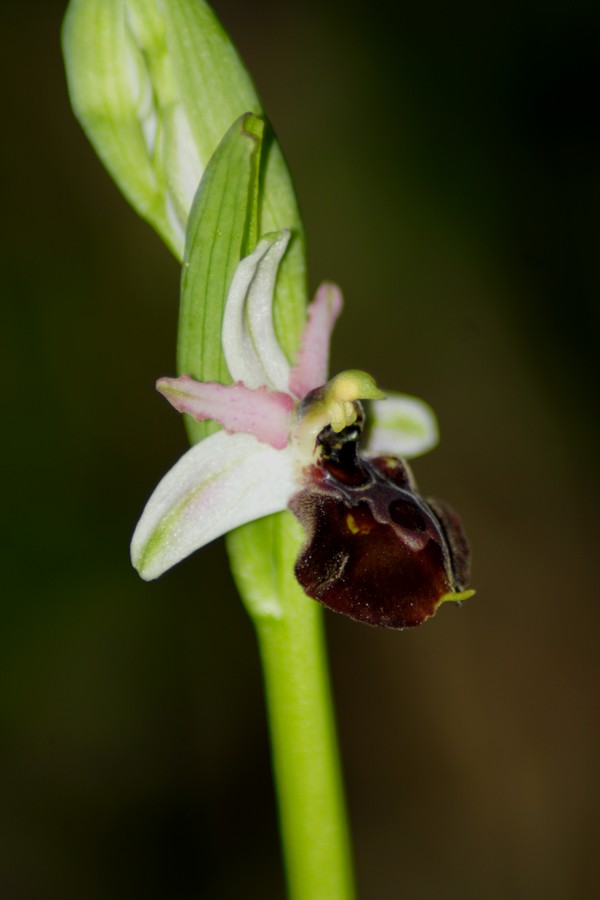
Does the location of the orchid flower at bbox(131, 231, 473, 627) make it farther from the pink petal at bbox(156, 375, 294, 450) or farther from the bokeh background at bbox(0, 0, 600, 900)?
the bokeh background at bbox(0, 0, 600, 900)

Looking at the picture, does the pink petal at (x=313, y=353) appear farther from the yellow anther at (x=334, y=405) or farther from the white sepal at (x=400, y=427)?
the white sepal at (x=400, y=427)

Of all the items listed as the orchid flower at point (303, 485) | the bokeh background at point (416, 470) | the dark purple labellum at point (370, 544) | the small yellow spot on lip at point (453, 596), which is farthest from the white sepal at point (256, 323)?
the bokeh background at point (416, 470)

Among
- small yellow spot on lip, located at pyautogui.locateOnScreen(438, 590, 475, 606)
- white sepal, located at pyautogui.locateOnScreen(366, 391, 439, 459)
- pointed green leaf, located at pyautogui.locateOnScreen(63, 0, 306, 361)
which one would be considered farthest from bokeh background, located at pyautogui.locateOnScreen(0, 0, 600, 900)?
small yellow spot on lip, located at pyautogui.locateOnScreen(438, 590, 475, 606)

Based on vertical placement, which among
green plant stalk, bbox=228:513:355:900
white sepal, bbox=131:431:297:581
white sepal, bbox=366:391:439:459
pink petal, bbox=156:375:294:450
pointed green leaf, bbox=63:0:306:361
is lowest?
green plant stalk, bbox=228:513:355:900

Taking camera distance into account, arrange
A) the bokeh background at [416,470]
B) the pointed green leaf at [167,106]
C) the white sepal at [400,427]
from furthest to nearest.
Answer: the bokeh background at [416,470] → the white sepal at [400,427] → the pointed green leaf at [167,106]

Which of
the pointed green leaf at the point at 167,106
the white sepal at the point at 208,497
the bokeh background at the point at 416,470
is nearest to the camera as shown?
the white sepal at the point at 208,497
